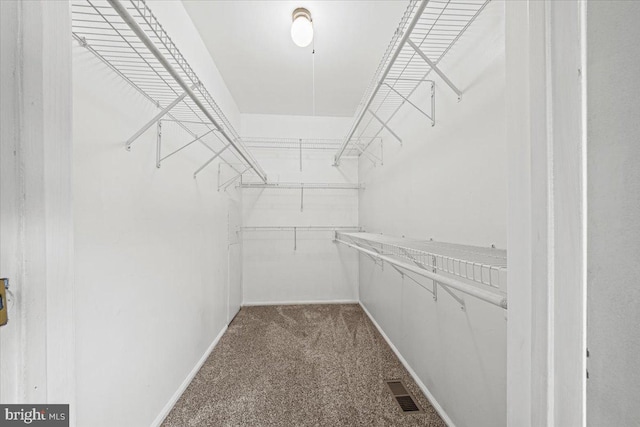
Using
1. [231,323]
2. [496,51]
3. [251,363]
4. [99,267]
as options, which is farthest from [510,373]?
[231,323]

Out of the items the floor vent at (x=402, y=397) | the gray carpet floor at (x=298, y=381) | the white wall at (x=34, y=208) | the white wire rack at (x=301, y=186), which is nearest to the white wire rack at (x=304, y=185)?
the white wire rack at (x=301, y=186)

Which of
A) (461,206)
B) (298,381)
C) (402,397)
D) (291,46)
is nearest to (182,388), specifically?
(298,381)

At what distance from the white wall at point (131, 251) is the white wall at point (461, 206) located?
1396mm

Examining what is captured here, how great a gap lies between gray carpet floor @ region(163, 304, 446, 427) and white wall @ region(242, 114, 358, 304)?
64 centimetres

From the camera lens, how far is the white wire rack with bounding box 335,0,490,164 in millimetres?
922

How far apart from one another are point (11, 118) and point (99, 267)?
2.58 feet

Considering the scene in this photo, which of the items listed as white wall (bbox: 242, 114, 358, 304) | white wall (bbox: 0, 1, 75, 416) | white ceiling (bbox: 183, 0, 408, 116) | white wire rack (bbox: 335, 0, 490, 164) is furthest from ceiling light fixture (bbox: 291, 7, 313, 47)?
white wall (bbox: 242, 114, 358, 304)

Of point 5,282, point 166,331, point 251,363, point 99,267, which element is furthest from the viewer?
point 251,363

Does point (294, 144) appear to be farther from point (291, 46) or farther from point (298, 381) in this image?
point (298, 381)

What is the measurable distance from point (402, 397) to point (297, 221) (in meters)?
2.04

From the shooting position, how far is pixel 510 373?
0.41 metres

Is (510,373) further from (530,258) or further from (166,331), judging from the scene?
Result: (166,331)
